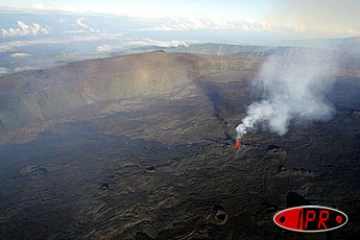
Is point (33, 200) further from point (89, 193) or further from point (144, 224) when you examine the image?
point (144, 224)

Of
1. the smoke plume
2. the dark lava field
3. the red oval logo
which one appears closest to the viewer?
the red oval logo

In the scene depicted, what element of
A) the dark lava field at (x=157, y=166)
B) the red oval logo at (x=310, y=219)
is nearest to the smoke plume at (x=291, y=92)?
the dark lava field at (x=157, y=166)

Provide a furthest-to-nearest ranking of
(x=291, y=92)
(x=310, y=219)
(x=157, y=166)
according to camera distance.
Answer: (x=291, y=92) → (x=157, y=166) → (x=310, y=219)

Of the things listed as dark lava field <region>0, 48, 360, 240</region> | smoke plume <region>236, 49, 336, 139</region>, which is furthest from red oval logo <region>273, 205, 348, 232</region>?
smoke plume <region>236, 49, 336, 139</region>

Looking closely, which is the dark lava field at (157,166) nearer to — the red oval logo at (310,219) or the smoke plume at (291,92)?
the red oval logo at (310,219)

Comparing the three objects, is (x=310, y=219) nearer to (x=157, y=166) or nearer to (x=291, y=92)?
(x=157, y=166)

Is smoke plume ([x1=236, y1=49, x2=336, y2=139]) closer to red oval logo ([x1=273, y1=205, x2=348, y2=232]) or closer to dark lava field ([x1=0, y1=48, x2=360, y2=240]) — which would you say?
dark lava field ([x1=0, y1=48, x2=360, y2=240])

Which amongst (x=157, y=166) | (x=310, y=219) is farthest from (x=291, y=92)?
(x=310, y=219)
